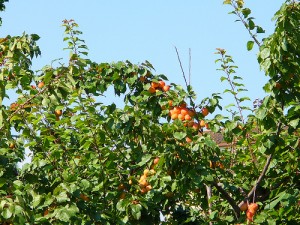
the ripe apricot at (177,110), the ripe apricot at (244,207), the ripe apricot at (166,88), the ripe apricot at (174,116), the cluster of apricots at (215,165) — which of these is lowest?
the ripe apricot at (244,207)

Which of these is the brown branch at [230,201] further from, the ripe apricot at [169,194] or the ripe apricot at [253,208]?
the ripe apricot at [169,194]

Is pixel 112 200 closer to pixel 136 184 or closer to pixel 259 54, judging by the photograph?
pixel 136 184

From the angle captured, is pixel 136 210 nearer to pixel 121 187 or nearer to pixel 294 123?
pixel 121 187

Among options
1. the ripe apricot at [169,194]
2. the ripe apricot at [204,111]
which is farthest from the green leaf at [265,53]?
the ripe apricot at [169,194]

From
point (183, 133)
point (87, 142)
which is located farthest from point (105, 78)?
point (183, 133)

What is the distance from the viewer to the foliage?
5.10 meters

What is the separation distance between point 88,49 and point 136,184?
2412 millimetres

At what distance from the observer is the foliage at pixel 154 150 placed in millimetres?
5098

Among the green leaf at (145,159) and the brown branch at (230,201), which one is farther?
the brown branch at (230,201)

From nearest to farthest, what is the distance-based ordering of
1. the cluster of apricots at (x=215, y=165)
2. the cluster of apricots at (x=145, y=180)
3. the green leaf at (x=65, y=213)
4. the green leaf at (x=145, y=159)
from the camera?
the green leaf at (x=65, y=213) → the green leaf at (x=145, y=159) → the cluster of apricots at (x=145, y=180) → the cluster of apricots at (x=215, y=165)

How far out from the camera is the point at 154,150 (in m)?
5.80

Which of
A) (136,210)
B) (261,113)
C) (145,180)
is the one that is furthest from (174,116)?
(136,210)

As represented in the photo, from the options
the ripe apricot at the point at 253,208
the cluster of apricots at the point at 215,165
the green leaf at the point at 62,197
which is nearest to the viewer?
the green leaf at the point at 62,197

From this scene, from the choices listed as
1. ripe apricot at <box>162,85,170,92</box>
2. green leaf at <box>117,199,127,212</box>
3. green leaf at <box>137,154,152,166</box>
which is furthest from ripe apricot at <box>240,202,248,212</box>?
ripe apricot at <box>162,85,170,92</box>
